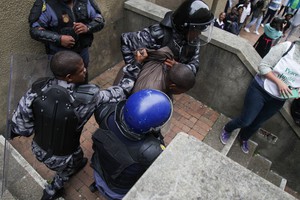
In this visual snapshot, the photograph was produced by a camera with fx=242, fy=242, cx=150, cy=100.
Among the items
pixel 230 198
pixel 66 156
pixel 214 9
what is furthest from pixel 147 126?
pixel 214 9

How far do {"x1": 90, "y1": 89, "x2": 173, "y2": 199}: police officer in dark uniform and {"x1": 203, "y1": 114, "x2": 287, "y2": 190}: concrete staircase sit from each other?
7.83 ft

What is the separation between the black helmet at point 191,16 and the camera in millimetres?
2834

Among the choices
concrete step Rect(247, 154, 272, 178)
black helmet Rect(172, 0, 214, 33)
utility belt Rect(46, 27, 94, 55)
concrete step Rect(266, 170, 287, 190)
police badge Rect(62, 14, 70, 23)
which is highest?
black helmet Rect(172, 0, 214, 33)

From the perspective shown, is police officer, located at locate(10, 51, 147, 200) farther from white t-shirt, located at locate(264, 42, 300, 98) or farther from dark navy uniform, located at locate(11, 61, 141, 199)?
white t-shirt, located at locate(264, 42, 300, 98)

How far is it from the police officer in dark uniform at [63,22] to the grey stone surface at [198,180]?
7.17 feet

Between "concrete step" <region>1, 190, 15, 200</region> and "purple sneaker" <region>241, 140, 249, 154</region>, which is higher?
"concrete step" <region>1, 190, 15, 200</region>

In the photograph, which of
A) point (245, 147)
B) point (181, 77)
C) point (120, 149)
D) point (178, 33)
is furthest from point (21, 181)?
point (245, 147)

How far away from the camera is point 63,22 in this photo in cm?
292

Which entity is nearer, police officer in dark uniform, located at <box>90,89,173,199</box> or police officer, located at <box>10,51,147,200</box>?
police officer in dark uniform, located at <box>90,89,173,199</box>

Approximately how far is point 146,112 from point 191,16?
1630 millimetres

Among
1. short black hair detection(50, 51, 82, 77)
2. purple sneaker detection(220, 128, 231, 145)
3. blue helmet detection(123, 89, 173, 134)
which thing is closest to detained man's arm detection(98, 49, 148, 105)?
short black hair detection(50, 51, 82, 77)

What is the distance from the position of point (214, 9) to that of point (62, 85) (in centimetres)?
766

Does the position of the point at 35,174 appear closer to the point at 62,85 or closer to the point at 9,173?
the point at 9,173

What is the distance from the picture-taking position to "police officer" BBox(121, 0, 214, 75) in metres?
2.86
